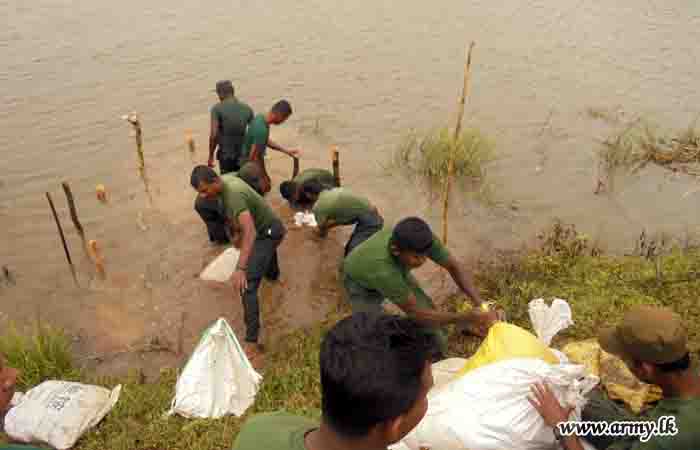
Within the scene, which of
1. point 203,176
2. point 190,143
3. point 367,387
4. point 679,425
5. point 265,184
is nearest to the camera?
point 367,387

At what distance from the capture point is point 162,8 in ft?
35.2

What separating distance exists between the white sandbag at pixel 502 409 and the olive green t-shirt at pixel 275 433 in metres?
1.08

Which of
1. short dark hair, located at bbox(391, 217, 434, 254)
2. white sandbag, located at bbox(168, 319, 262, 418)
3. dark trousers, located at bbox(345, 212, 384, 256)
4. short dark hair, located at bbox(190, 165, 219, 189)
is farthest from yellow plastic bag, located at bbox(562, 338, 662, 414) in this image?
short dark hair, located at bbox(190, 165, 219, 189)

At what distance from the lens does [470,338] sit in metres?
3.73

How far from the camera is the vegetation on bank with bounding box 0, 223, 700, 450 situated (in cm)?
303

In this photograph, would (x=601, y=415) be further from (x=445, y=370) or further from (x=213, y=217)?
(x=213, y=217)

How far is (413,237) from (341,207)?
164cm

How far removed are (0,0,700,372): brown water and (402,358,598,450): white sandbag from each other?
2.20 metres

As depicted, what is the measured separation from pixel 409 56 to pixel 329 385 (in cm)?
887

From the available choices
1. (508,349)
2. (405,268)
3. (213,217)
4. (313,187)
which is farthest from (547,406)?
(213,217)

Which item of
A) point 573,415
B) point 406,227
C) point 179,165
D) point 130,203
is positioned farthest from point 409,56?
point 573,415

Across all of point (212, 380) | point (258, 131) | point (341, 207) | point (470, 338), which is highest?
point (258, 131)

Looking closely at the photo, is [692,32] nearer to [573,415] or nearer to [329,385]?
[573,415]

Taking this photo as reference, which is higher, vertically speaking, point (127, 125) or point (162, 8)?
point (162, 8)
